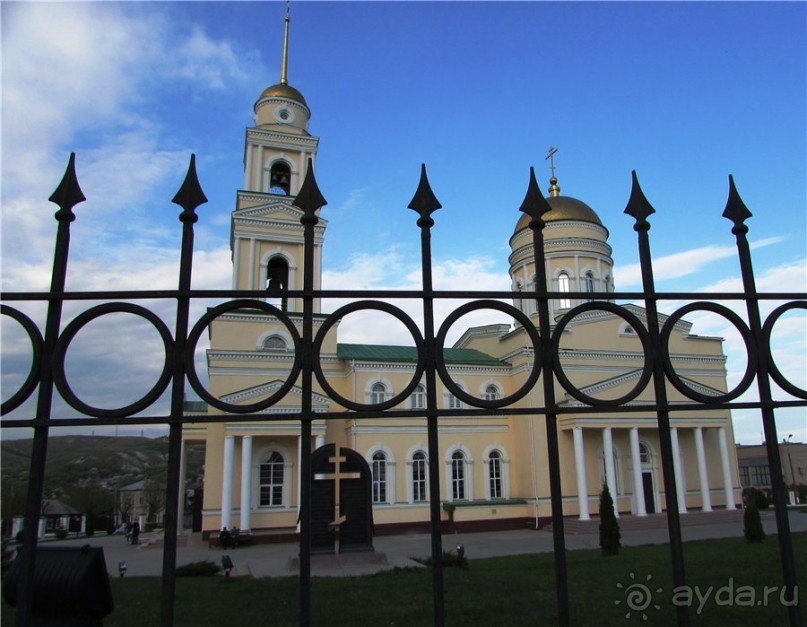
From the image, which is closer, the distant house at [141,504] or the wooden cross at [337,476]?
the wooden cross at [337,476]

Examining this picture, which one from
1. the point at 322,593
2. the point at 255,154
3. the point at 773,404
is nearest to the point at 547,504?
the point at 322,593

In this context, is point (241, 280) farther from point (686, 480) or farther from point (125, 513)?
point (125, 513)

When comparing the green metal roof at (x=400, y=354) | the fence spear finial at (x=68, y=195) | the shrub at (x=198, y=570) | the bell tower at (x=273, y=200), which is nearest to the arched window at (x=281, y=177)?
the bell tower at (x=273, y=200)

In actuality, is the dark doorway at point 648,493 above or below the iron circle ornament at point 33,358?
below

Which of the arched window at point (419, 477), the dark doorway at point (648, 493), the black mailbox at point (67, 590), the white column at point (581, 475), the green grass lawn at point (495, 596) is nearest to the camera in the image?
the black mailbox at point (67, 590)

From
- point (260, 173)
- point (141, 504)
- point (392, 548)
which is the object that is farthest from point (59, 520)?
point (392, 548)

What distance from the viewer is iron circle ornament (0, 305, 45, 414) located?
7.58 ft

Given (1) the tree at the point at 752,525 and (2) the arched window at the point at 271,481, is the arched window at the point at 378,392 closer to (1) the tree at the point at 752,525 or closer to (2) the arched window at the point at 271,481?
(2) the arched window at the point at 271,481

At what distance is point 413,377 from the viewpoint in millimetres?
2473

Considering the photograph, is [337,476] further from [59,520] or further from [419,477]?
[59,520]

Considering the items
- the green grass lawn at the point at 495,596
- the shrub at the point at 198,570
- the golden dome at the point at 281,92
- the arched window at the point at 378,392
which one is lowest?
the shrub at the point at 198,570

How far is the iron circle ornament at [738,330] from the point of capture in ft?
8.87

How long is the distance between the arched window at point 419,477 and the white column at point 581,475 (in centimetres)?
662

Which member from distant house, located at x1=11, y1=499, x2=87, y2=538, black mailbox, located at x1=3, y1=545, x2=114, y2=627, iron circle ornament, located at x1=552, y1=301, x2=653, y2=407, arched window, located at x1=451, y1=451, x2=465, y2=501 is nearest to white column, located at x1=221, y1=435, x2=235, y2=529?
arched window, located at x1=451, y1=451, x2=465, y2=501
